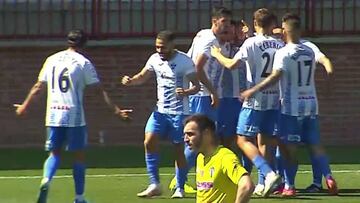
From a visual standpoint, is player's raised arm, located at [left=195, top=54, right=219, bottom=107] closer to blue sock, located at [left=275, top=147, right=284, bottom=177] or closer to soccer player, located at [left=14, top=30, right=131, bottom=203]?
blue sock, located at [left=275, top=147, right=284, bottom=177]

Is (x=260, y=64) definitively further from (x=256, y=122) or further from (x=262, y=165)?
(x=262, y=165)

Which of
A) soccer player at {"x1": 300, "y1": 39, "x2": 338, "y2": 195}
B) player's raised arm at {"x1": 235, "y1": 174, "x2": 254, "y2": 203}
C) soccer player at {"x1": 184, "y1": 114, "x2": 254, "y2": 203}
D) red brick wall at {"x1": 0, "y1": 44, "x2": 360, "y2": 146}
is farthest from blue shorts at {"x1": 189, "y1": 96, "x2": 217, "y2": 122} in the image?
player's raised arm at {"x1": 235, "y1": 174, "x2": 254, "y2": 203}

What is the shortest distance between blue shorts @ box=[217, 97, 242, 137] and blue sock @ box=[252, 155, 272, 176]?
87cm

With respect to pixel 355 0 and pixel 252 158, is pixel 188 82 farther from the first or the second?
pixel 355 0

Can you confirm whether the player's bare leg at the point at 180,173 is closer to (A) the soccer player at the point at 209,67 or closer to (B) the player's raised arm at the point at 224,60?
Answer: (A) the soccer player at the point at 209,67

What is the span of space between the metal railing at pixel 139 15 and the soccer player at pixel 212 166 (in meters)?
9.77

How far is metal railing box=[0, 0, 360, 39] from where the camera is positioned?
58.4ft

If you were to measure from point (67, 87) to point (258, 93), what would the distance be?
2062mm

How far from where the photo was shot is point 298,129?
41.2 feet

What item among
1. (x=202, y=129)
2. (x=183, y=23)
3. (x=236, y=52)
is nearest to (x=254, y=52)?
(x=236, y=52)

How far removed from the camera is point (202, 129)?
7996 mm

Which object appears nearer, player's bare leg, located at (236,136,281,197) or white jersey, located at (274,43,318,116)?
player's bare leg, located at (236,136,281,197)

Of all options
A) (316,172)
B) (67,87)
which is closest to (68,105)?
(67,87)

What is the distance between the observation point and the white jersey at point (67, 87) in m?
11.7
